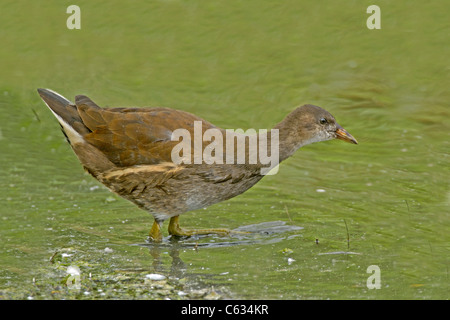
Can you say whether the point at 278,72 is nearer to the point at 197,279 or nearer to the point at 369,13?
the point at 369,13

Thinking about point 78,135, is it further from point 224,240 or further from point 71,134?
point 224,240

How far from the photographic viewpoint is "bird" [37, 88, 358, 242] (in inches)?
333

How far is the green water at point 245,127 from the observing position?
756 cm

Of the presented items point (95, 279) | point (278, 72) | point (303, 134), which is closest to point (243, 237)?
point (303, 134)

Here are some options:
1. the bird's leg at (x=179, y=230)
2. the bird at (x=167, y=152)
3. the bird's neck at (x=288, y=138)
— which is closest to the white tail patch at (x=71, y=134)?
the bird at (x=167, y=152)

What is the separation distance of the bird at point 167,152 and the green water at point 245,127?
508 millimetres

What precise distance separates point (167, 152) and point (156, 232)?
3.05 ft

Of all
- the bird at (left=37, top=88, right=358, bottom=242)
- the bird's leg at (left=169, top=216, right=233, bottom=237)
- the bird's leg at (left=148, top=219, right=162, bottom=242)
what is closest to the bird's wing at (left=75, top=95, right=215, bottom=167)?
the bird at (left=37, top=88, right=358, bottom=242)

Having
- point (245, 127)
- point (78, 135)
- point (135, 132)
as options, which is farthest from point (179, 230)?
point (245, 127)

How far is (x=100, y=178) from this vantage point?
8781 mm

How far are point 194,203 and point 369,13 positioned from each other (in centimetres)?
788

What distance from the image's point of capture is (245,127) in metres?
12.3

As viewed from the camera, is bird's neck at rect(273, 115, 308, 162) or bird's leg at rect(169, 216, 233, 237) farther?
bird's leg at rect(169, 216, 233, 237)

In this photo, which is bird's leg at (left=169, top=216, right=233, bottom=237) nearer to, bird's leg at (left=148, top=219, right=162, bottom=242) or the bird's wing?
bird's leg at (left=148, top=219, right=162, bottom=242)
